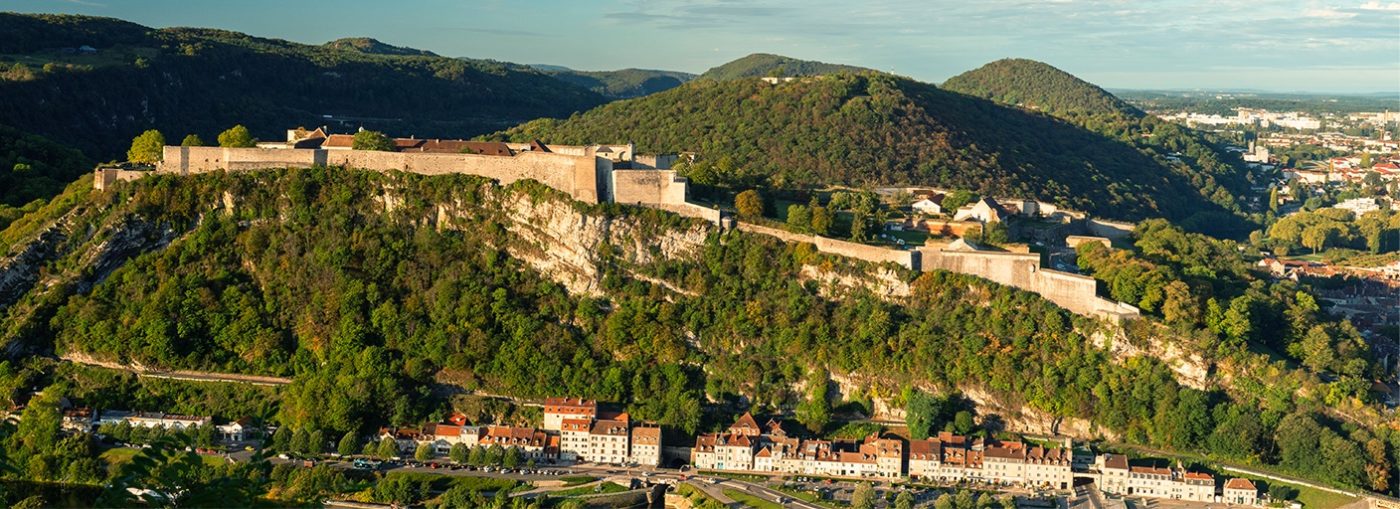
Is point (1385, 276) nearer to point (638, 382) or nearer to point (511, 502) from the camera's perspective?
point (638, 382)

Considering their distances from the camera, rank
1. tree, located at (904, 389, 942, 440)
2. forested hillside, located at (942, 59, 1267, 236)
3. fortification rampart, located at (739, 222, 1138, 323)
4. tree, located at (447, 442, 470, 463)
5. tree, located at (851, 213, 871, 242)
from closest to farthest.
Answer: tree, located at (447, 442, 470, 463) < tree, located at (904, 389, 942, 440) < fortification rampart, located at (739, 222, 1138, 323) < tree, located at (851, 213, 871, 242) < forested hillside, located at (942, 59, 1267, 236)

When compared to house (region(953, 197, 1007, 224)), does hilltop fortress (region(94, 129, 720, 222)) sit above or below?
above

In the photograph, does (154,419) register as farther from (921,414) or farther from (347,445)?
(921,414)

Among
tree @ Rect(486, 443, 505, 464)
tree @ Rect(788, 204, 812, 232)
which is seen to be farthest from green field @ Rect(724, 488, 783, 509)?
tree @ Rect(788, 204, 812, 232)

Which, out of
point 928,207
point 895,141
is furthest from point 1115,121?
point 928,207

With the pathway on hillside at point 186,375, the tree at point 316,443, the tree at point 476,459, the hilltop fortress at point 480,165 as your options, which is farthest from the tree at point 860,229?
the pathway on hillside at point 186,375

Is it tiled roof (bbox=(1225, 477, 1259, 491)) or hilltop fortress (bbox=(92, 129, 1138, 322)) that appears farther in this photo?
hilltop fortress (bbox=(92, 129, 1138, 322))

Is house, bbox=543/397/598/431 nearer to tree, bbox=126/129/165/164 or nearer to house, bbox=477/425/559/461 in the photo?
house, bbox=477/425/559/461
